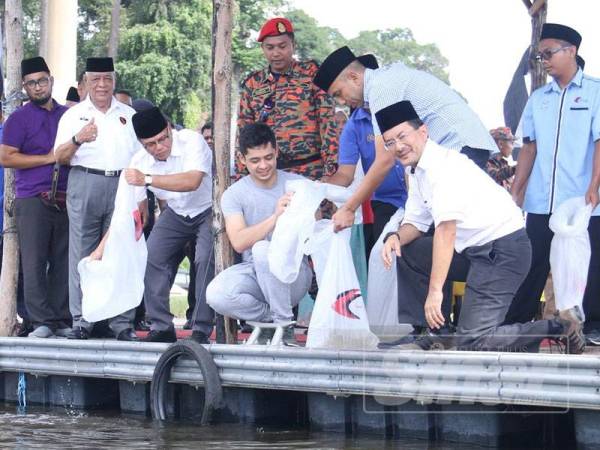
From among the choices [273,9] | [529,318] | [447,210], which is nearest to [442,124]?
[447,210]

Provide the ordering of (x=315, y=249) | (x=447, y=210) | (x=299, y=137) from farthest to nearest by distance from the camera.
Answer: (x=299, y=137), (x=315, y=249), (x=447, y=210)

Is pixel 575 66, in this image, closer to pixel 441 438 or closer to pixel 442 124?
pixel 442 124

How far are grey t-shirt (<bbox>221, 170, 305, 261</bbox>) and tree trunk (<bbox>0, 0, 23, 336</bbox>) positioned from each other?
2391 mm

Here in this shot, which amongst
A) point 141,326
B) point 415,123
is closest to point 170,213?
point 141,326

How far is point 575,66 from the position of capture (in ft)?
25.7

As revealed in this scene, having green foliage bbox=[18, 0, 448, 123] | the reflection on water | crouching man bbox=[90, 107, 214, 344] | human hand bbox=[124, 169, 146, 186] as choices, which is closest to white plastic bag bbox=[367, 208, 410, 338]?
the reflection on water

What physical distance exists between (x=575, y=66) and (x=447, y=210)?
1.85 m

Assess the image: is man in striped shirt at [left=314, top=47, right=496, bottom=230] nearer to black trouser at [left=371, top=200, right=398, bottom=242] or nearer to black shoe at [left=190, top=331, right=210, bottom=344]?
black trouser at [left=371, top=200, right=398, bottom=242]

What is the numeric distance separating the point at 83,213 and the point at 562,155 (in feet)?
11.0

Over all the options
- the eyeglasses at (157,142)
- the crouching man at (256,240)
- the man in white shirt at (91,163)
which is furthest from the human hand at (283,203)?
the man in white shirt at (91,163)

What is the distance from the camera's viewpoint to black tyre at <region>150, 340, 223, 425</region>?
7.76m

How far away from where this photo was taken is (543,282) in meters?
7.85

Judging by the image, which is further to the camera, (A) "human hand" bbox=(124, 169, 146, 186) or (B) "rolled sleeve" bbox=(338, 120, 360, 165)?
(A) "human hand" bbox=(124, 169, 146, 186)

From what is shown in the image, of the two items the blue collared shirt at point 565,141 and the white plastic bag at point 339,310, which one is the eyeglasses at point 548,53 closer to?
the blue collared shirt at point 565,141
